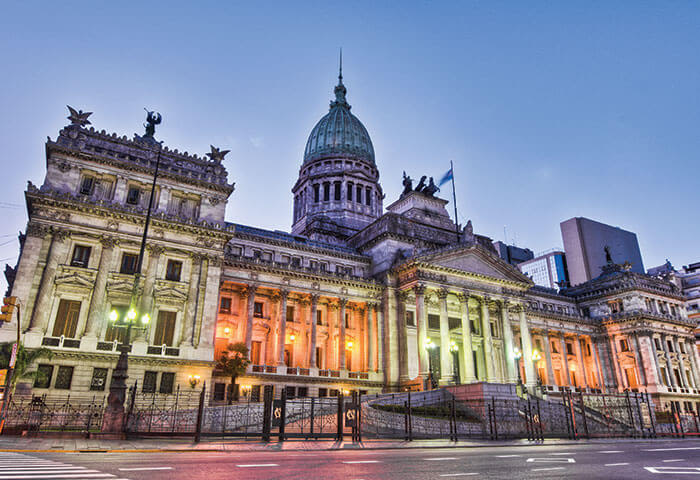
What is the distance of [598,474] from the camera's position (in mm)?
12516

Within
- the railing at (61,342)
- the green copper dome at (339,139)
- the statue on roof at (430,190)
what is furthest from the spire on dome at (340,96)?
the railing at (61,342)

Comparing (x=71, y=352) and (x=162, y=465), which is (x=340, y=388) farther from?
(x=162, y=465)

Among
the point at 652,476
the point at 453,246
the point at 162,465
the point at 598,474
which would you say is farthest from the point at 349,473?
the point at 453,246

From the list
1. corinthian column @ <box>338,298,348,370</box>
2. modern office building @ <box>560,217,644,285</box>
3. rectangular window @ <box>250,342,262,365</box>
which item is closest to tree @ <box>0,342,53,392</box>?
rectangular window @ <box>250,342,262,365</box>

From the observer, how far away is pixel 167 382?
3878 centimetres

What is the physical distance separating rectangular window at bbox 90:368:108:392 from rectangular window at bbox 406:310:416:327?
1196 inches

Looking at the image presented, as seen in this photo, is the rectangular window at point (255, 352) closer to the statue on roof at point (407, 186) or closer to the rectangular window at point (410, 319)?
the rectangular window at point (410, 319)

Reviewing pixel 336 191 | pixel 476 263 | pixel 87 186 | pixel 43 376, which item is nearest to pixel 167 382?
pixel 43 376

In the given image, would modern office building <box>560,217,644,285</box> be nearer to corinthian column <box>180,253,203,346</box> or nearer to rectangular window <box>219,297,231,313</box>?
rectangular window <box>219,297,231,313</box>

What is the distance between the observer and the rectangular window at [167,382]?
126ft

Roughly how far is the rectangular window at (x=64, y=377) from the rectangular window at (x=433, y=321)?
119ft

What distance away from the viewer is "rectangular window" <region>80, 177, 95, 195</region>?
41.7m

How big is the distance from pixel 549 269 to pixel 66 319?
415 feet

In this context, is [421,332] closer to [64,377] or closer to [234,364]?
[234,364]
